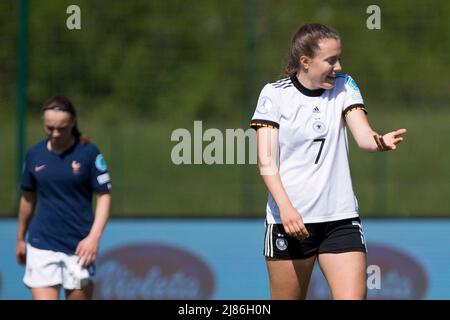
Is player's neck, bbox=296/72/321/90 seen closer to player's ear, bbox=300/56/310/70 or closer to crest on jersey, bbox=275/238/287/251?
player's ear, bbox=300/56/310/70

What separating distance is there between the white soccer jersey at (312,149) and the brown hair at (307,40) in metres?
0.17

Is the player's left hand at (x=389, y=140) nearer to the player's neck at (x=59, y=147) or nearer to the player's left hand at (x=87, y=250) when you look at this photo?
the player's left hand at (x=87, y=250)

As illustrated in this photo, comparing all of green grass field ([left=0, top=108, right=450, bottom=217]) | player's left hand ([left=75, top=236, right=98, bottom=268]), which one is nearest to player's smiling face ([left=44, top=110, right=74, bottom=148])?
player's left hand ([left=75, top=236, right=98, bottom=268])

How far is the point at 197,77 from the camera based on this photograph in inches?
396

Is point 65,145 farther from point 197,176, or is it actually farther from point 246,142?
point 197,176

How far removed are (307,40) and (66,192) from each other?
2.23 m

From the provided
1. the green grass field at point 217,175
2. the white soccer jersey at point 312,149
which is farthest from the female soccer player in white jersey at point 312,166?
the green grass field at point 217,175

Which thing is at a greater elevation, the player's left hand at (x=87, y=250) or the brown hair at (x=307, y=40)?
the brown hair at (x=307, y=40)

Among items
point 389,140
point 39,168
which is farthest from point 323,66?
point 39,168

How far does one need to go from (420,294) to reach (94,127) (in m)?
3.97

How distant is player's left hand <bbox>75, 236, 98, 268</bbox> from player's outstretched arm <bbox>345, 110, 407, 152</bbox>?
2.12 meters

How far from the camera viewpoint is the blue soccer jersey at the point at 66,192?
6.23 m

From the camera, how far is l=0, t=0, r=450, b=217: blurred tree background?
966 cm

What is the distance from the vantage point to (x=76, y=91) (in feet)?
32.6
